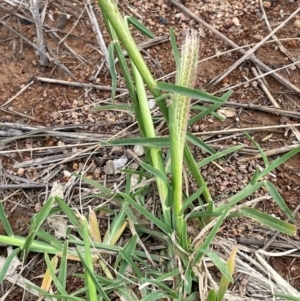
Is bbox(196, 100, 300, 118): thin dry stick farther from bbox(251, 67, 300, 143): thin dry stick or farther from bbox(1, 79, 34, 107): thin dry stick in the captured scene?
bbox(1, 79, 34, 107): thin dry stick

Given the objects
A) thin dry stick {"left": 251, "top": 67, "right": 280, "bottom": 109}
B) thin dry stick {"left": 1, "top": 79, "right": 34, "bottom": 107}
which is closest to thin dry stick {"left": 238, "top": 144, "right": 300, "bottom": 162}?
thin dry stick {"left": 251, "top": 67, "right": 280, "bottom": 109}

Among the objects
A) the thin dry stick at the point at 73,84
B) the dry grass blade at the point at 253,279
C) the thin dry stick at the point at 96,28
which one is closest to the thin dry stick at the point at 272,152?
the dry grass blade at the point at 253,279

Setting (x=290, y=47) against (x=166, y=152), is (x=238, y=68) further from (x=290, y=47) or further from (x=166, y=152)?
(x=166, y=152)

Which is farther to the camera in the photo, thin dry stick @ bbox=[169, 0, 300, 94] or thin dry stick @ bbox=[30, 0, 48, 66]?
thin dry stick @ bbox=[30, 0, 48, 66]

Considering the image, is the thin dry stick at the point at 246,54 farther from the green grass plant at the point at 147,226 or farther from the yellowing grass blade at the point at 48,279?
the yellowing grass blade at the point at 48,279

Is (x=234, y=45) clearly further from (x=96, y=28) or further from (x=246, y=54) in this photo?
(x=96, y=28)

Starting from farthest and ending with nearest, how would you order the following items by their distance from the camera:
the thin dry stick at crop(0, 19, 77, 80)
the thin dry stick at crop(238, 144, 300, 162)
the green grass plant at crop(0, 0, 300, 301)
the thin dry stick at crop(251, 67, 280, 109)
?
the thin dry stick at crop(0, 19, 77, 80) < the thin dry stick at crop(251, 67, 280, 109) < the thin dry stick at crop(238, 144, 300, 162) < the green grass plant at crop(0, 0, 300, 301)

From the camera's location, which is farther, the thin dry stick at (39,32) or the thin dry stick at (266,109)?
the thin dry stick at (39,32)

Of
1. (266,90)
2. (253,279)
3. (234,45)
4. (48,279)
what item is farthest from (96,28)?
(253,279)

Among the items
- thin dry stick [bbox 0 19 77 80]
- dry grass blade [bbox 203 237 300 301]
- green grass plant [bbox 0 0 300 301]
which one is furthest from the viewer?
thin dry stick [bbox 0 19 77 80]
